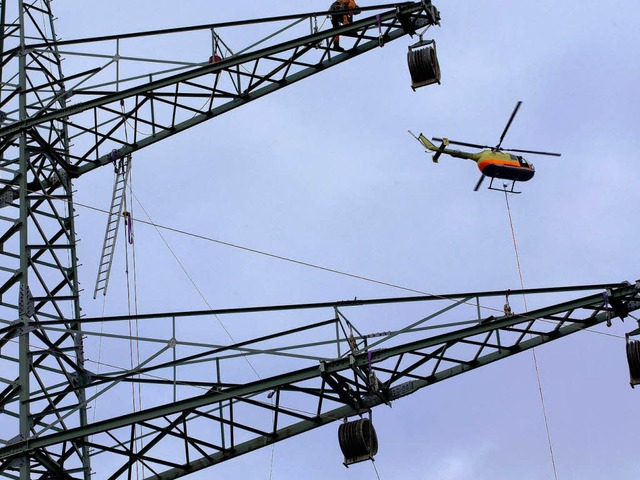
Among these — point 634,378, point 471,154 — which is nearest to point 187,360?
point 634,378

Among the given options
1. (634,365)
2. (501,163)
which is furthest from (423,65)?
(501,163)

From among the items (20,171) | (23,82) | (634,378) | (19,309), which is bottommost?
(634,378)

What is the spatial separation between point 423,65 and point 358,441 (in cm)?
852

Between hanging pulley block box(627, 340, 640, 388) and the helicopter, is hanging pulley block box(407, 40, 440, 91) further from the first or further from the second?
the helicopter

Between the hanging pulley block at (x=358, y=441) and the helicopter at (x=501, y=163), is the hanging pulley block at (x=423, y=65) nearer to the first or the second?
the hanging pulley block at (x=358, y=441)

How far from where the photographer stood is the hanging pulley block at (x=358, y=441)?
3041cm

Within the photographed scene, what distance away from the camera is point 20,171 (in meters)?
35.0

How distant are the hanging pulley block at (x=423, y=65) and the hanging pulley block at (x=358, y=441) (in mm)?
7729

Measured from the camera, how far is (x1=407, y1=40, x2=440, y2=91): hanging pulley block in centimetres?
3391

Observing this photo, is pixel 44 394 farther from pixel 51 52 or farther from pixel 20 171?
pixel 51 52

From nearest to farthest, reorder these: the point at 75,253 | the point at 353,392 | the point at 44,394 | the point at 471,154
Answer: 1. the point at 353,392
2. the point at 44,394
3. the point at 75,253
4. the point at 471,154

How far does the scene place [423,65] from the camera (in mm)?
34000

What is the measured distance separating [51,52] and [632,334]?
14945 mm

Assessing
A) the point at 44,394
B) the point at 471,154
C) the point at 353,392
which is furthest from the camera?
the point at 471,154
